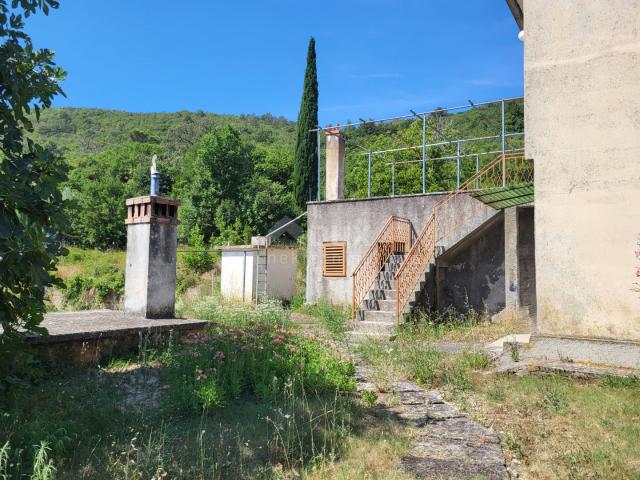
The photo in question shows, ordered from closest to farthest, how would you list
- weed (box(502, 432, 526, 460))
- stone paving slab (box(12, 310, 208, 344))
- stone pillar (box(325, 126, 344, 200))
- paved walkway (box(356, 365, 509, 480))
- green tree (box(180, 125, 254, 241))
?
paved walkway (box(356, 365, 509, 480)) < weed (box(502, 432, 526, 460)) < stone paving slab (box(12, 310, 208, 344)) < stone pillar (box(325, 126, 344, 200)) < green tree (box(180, 125, 254, 241))

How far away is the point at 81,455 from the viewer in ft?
12.2

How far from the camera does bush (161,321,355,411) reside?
4.81 metres

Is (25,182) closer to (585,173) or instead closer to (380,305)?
(585,173)

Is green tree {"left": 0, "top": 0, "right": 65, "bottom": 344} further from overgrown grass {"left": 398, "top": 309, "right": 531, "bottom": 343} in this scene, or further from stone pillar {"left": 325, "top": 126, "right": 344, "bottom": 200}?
stone pillar {"left": 325, "top": 126, "right": 344, "bottom": 200}

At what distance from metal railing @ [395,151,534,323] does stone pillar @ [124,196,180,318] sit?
4950mm

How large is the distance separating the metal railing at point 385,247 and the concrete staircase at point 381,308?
297mm

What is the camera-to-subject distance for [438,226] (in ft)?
40.5

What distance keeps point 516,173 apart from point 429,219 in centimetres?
238

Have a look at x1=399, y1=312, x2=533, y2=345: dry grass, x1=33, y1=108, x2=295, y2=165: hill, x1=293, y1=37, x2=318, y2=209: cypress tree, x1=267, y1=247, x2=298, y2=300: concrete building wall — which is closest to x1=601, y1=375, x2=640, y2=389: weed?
x1=399, y1=312, x2=533, y2=345: dry grass

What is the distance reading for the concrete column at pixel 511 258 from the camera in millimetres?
10523

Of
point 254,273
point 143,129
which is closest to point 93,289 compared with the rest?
point 254,273

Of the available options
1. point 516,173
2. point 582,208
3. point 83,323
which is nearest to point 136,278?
point 83,323

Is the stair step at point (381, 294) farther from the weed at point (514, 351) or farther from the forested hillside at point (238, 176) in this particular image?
the forested hillside at point (238, 176)

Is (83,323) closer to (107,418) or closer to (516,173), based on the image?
(107,418)
